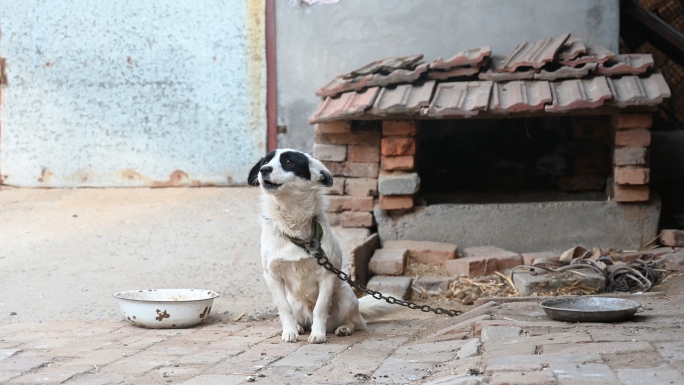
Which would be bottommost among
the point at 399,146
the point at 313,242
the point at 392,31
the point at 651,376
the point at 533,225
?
the point at 651,376

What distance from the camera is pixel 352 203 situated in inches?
302

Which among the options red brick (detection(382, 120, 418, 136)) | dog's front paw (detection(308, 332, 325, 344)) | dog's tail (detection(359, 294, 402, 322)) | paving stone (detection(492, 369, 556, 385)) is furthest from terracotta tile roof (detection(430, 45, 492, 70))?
paving stone (detection(492, 369, 556, 385))

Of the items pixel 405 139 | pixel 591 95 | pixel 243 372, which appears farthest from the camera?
pixel 405 139

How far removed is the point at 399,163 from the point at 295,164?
2.68 m

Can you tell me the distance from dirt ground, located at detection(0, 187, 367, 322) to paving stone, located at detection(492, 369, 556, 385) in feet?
10.0

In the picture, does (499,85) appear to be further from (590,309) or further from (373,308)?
(590,309)

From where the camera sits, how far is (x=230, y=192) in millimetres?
9016

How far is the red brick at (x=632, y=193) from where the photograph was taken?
7.27 m

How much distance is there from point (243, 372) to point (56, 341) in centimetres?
159

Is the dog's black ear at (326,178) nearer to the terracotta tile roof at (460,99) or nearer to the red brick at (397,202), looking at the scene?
the terracotta tile roof at (460,99)

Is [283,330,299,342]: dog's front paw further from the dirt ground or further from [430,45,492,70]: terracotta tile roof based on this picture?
[430,45,492,70]: terracotta tile roof

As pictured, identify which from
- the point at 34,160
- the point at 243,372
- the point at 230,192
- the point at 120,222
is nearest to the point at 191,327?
the point at 243,372

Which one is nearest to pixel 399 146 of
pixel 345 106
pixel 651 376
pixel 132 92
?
pixel 345 106

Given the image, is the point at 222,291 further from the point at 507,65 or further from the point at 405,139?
the point at 507,65
